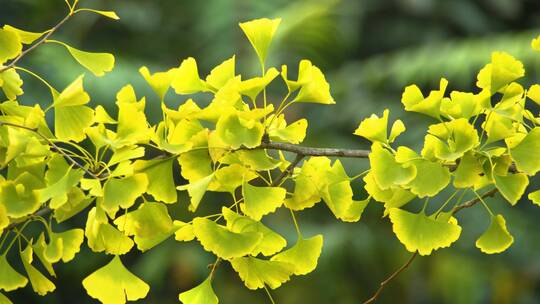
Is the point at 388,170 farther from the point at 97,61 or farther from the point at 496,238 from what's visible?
the point at 97,61

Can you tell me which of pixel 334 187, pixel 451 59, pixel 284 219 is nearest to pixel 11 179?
pixel 334 187

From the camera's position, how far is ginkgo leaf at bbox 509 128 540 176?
1.40 feet

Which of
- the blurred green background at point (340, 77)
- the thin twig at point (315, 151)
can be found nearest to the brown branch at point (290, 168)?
the thin twig at point (315, 151)

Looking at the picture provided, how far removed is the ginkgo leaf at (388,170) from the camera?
1.41 ft

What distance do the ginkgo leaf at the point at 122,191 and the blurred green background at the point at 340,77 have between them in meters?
1.89

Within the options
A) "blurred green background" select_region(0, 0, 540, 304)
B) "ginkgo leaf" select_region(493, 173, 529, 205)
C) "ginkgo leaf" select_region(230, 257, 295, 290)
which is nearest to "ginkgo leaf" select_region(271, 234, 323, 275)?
"ginkgo leaf" select_region(230, 257, 295, 290)

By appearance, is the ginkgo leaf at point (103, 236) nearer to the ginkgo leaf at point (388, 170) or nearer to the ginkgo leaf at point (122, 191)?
the ginkgo leaf at point (122, 191)

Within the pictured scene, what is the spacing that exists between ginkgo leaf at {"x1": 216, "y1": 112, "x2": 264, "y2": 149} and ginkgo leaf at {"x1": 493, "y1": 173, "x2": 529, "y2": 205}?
118mm

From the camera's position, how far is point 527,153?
0.43m

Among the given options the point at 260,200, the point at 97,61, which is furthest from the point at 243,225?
the point at 97,61

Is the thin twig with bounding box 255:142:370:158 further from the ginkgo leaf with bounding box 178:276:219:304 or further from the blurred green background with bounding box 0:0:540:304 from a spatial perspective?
the blurred green background with bounding box 0:0:540:304

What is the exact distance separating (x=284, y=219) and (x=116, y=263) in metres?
1.96

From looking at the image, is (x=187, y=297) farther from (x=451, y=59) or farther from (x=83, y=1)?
(x=83, y=1)

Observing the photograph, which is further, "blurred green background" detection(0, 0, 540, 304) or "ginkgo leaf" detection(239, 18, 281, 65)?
"blurred green background" detection(0, 0, 540, 304)
